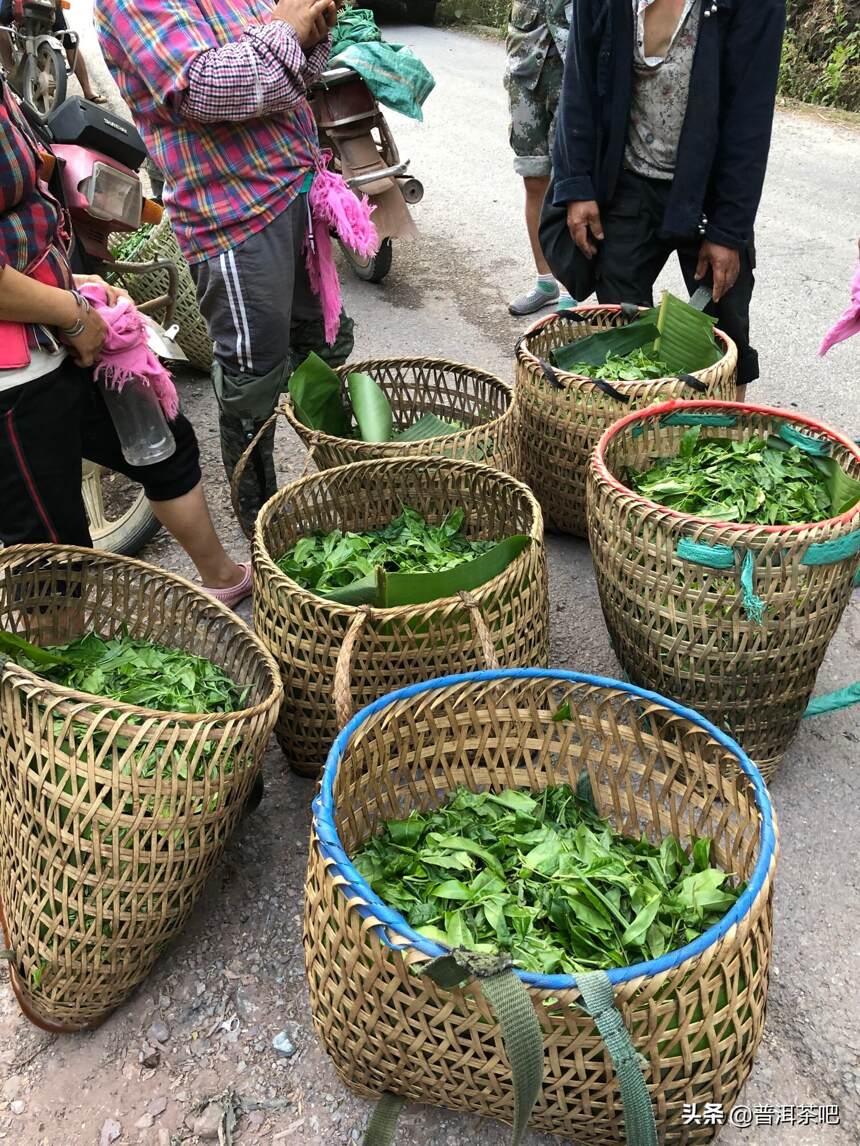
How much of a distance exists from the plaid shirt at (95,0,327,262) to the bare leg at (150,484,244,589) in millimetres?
635

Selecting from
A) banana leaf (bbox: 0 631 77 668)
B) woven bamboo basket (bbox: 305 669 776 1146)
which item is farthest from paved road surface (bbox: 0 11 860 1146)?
banana leaf (bbox: 0 631 77 668)

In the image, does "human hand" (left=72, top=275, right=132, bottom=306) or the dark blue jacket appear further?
the dark blue jacket

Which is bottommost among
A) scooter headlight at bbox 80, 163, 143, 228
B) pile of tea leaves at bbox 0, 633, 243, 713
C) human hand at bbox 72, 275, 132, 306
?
pile of tea leaves at bbox 0, 633, 243, 713

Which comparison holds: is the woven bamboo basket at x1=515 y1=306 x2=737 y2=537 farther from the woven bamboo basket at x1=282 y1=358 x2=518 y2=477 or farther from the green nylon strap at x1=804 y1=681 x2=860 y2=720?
the green nylon strap at x1=804 y1=681 x2=860 y2=720

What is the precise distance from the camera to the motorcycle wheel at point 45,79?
286 centimetres

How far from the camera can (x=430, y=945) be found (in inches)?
47.9

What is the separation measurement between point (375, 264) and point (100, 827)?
163 inches

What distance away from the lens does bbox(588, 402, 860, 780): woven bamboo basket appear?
1.86 metres

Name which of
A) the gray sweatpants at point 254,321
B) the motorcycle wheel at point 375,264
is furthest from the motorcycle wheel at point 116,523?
the motorcycle wheel at point 375,264

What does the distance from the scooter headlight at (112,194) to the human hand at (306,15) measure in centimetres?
53

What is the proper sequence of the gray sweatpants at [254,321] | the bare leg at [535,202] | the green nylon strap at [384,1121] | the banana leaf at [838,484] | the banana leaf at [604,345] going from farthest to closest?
the bare leg at [535,202] → the banana leaf at [604,345] → the gray sweatpants at [254,321] → the banana leaf at [838,484] → the green nylon strap at [384,1121]

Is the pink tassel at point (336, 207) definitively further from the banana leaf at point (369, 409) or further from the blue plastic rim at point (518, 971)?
the blue plastic rim at point (518, 971)

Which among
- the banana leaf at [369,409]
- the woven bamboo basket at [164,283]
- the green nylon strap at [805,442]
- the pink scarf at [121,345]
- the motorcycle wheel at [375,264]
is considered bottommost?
the motorcycle wheel at [375,264]

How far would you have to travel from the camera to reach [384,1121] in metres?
1.42
